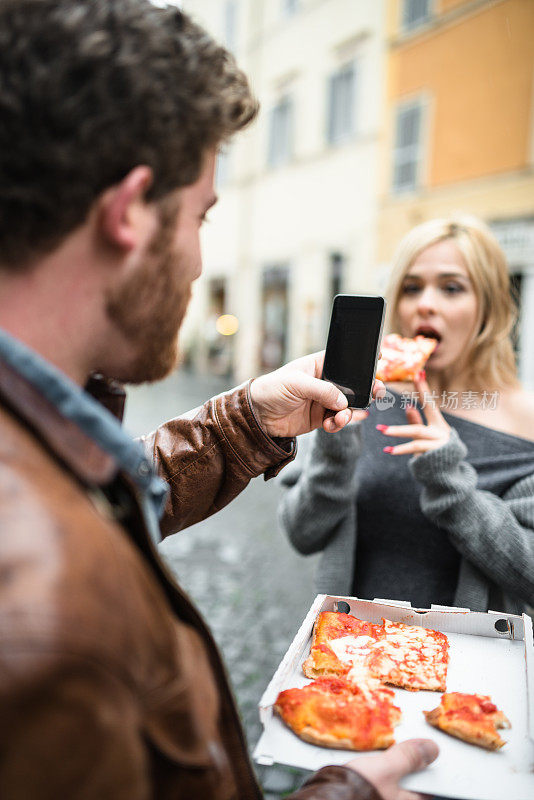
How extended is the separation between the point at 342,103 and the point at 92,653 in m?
14.3

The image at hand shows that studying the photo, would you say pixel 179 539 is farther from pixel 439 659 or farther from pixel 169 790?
pixel 169 790

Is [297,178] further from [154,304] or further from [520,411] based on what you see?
[154,304]

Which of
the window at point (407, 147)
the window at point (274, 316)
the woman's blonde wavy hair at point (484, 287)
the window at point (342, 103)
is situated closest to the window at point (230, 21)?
the window at point (342, 103)

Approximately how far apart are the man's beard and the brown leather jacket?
212 millimetres

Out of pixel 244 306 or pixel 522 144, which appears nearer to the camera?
pixel 522 144

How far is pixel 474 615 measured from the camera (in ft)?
4.72

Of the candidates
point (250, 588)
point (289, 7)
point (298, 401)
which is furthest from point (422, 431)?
point (289, 7)

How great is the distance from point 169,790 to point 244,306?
1630cm

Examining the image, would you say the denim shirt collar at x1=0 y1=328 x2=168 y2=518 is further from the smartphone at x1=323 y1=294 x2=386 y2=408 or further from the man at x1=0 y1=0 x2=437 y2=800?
the smartphone at x1=323 y1=294 x2=386 y2=408

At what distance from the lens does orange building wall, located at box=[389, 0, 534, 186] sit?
805 cm

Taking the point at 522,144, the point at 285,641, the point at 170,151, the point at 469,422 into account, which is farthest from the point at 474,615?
the point at 522,144

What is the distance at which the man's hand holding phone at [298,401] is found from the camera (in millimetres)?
1651

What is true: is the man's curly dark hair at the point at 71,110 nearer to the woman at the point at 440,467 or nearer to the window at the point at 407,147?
the woman at the point at 440,467

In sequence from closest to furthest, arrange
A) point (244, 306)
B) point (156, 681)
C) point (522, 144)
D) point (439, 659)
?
point (156, 681) → point (439, 659) → point (522, 144) → point (244, 306)
